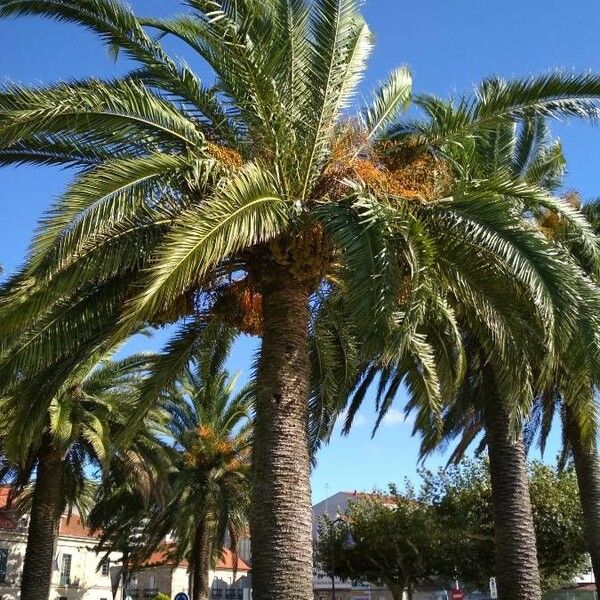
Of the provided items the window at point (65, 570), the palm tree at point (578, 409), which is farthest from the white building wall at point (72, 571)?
the palm tree at point (578, 409)

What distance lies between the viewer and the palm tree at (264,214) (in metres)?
8.62

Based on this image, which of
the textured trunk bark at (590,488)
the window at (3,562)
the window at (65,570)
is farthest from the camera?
the window at (65,570)

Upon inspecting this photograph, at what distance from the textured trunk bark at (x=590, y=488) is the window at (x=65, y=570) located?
44.9 meters

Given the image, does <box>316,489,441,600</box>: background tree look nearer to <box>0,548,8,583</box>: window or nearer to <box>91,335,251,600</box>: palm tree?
<box>91,335,251,600</box>: palm tree

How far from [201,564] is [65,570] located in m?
29.5

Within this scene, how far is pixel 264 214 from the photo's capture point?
9062 millimetres

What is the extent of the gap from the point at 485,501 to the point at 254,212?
27.1 meters

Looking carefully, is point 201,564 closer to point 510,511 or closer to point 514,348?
point 510,511

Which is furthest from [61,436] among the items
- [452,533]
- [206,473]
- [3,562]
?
[3,562]

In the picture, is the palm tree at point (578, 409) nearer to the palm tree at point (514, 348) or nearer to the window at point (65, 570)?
the palm tree at point (514, 348)

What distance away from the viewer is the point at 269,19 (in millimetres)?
10047

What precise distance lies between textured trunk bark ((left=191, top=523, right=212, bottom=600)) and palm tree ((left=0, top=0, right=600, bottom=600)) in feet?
60.3

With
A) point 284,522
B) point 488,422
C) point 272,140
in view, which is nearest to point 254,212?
point 272,140

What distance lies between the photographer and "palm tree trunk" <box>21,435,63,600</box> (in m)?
20.0
